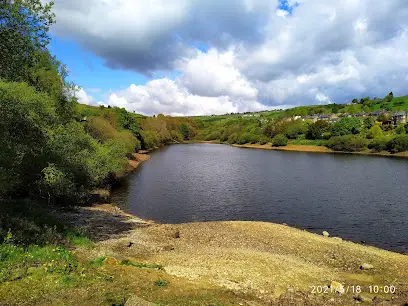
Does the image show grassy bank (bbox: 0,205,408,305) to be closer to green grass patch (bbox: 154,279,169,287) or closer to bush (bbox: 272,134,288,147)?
green grass patch (bbox: 154,279,169,287)

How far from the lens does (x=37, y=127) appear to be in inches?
857

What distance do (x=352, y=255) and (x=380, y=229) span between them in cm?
1371

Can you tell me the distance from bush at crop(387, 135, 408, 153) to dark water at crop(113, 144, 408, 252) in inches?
2414

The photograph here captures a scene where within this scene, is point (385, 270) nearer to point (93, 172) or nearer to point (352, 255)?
point (352, 255)

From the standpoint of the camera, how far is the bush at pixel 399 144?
127981 millimetres

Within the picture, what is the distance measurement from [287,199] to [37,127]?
127ft

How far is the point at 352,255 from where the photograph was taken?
24.8 m

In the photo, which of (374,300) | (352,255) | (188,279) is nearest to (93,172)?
(188,279)

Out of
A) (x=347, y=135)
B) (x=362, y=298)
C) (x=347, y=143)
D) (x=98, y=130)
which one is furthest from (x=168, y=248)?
(x=347, y=135)

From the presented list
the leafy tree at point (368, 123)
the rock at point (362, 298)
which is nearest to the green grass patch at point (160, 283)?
the rock at point (362, 298)

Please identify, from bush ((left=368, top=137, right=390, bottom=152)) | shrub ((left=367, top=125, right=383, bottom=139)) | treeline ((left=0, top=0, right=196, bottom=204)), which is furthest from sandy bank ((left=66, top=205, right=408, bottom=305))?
shrub ((left=367, top=125, right=383, bottom=139))

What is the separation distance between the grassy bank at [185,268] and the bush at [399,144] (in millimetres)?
118998

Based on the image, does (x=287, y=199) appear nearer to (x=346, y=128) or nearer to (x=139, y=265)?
(x=139, y=265)

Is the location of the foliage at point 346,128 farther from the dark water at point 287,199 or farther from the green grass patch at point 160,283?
the green grass patch at point 160,283
